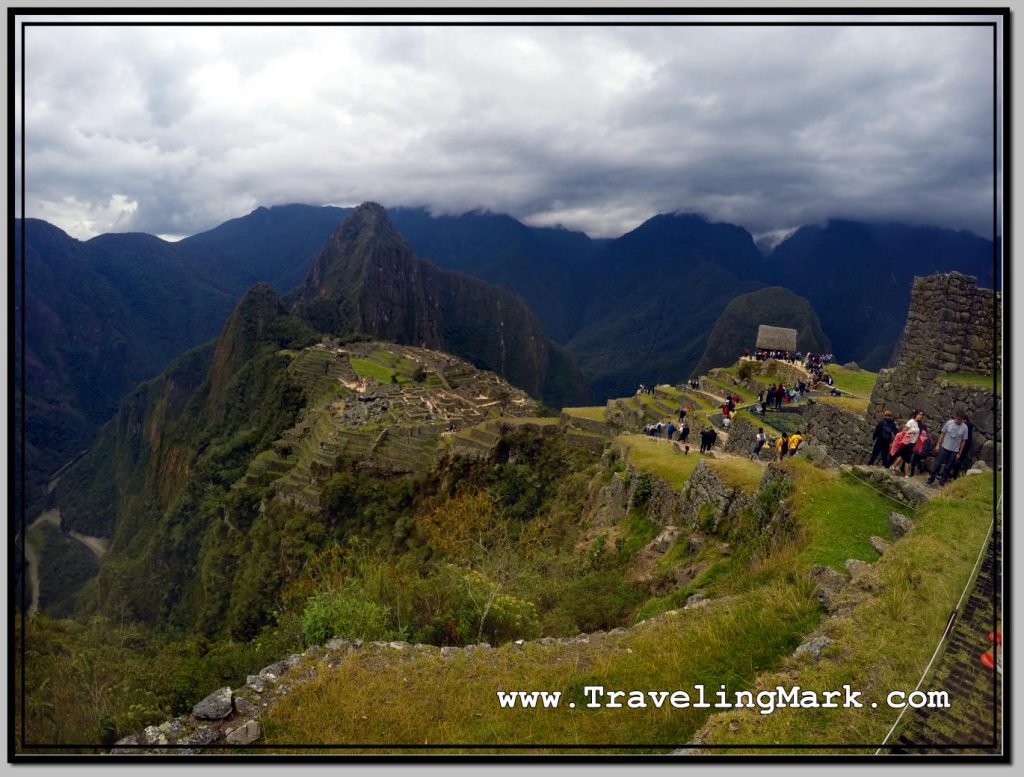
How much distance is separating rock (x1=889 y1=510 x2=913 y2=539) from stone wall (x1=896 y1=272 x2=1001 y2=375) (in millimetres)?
2607

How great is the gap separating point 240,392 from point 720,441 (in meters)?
72.3

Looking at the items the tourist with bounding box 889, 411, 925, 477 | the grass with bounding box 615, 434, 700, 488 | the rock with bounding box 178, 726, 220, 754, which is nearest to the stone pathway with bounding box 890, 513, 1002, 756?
the tourist with bounding box 889, 411, 925, 477

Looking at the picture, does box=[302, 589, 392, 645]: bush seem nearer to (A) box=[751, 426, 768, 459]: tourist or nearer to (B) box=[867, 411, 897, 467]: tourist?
(B) box=[867, 411, 897, 467]: tourist

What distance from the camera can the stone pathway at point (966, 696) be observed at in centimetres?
426

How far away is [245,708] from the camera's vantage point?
559 cm

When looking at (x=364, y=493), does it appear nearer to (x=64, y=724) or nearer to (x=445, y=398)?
(x=445, y=398)

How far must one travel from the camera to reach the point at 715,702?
517 centimetres

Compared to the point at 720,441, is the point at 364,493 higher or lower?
lower

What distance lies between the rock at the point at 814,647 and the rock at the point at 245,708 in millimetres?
5386

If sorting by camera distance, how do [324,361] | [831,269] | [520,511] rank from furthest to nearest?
[831,269]
[324,361]
[520,511]

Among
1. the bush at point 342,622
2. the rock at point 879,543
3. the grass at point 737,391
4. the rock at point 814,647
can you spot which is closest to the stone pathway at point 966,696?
the rock at point 814,647

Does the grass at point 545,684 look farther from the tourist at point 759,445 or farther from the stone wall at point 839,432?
the tourist at point 759,445

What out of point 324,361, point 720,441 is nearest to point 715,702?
point 720,441

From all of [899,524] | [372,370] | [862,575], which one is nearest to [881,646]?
[862,575]
